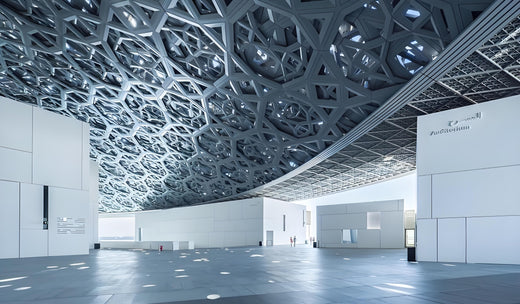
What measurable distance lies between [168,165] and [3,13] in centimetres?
2282

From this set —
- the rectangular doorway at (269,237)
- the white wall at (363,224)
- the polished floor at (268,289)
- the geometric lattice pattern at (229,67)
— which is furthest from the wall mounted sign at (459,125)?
the rectangular doorway at (269,237)

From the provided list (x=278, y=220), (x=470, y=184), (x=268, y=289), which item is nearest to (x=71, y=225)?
(x=268, y=289)

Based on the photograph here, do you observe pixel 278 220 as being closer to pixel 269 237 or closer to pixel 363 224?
pixel 269 237

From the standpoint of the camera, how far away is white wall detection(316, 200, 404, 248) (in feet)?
104

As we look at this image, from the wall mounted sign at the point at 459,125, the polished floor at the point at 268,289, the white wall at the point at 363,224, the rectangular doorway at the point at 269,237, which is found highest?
the wall mounted sign at the point at 459,125

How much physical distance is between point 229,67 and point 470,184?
521 inches

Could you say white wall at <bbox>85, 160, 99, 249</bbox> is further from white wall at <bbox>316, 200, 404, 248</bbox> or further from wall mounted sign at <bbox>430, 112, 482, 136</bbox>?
wall mounted sign at <bbox>430, 112, 482, 136</bbox>

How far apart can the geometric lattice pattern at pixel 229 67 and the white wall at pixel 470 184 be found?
2.35 m

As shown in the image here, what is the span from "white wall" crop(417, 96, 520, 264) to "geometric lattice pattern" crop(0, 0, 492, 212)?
7.70 feet

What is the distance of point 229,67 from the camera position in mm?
20188

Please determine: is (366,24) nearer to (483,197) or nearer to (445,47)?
(445,47)

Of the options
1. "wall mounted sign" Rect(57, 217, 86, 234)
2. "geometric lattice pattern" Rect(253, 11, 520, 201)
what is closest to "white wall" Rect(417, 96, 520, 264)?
"geometric lattice pattern" Rect(253, 11, 520, 201)

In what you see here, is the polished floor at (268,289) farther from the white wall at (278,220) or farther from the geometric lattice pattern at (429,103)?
the white wall at (278,220)

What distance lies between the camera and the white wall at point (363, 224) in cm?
3155
